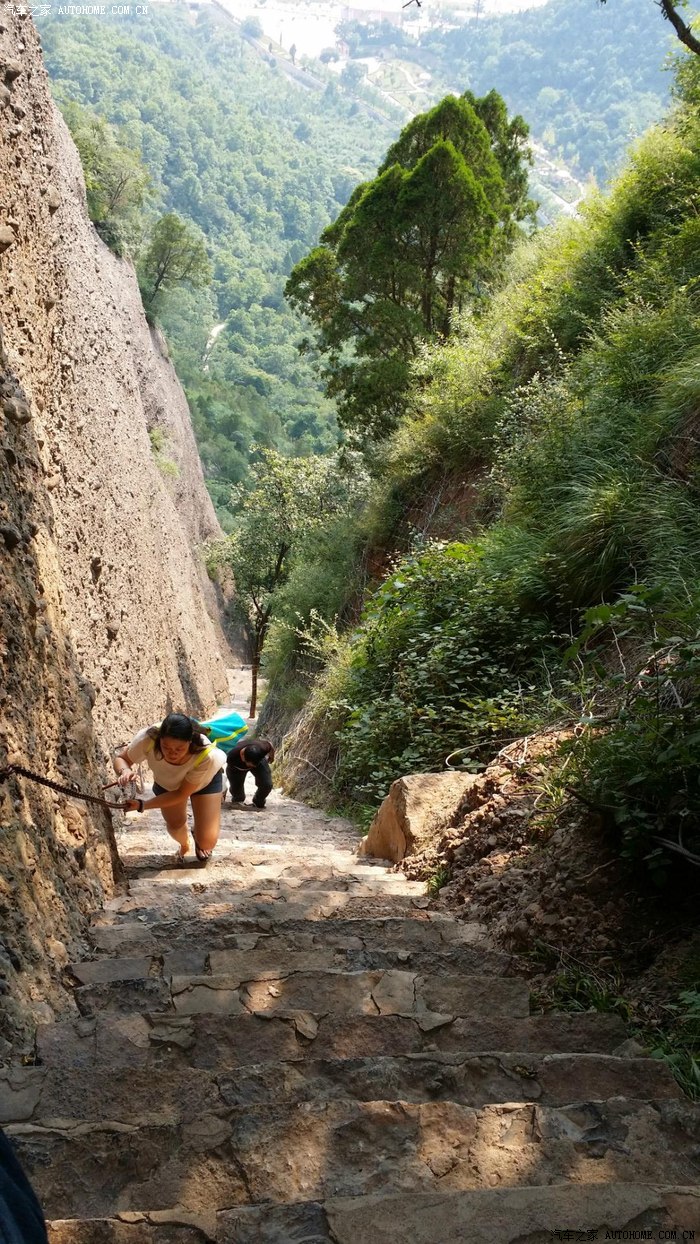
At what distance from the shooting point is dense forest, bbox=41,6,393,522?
63656 millimetres

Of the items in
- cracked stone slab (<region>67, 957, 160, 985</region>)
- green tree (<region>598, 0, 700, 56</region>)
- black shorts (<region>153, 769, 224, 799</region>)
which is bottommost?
black shorts (<region>153, 769, 224, 799</region>)

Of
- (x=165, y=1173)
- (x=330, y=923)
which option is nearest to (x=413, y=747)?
(x=330, y=923)

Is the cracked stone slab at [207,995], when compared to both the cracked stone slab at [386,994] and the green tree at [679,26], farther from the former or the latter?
the green tree at [679,26]

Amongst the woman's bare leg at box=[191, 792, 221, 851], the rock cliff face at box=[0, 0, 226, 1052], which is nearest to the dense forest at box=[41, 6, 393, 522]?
the rock cliff face at box=[0, 0, 226, 1052]

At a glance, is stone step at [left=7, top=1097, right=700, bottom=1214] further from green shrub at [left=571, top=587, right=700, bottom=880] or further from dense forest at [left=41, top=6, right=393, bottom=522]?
dense forest at [left=41, top=6, right=393, bottom=522]

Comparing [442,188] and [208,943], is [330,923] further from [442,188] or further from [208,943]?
[442,188]

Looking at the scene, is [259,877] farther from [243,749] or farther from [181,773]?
[243,749]

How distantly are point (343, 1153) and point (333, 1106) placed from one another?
0.11 meters

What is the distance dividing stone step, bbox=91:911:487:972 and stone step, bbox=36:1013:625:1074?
2.19 feet

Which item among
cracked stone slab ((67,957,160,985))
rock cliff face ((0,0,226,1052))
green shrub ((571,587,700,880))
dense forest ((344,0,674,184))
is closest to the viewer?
cracked stone slab ((67,957,160,985))

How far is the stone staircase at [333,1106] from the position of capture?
1.63 m

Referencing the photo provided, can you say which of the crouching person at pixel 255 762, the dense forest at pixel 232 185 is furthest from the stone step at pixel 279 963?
the dense forest at pixel 232 185

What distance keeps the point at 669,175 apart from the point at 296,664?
9684 mm

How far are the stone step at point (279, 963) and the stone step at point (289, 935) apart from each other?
0.09ft
